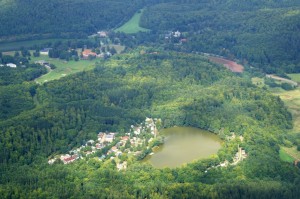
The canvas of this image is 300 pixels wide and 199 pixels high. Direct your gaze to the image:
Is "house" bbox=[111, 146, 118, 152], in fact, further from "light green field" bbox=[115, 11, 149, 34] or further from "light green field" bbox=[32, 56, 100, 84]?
"light green field" bbox=[115, 11, 149, 34]

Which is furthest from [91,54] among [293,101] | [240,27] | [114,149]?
[114,149]

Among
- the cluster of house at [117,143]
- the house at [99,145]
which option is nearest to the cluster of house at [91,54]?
the cluster of house at [117,143]

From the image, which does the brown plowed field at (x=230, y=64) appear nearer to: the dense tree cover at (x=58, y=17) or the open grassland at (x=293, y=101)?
the open grassland at (x=293, y=101)

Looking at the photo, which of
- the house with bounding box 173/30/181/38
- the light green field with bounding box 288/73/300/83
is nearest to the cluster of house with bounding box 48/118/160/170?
the light green field with bounding box 288/73/300/83

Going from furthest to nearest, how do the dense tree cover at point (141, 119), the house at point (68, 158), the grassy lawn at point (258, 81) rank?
the grassy lawn at point (258, 81) → the house at point (68, 158) → the dense tree cover at point (141, 119)

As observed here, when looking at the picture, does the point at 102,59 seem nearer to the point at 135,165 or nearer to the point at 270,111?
the point at 270,111

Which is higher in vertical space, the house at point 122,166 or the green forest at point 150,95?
the green forest at point 150,95

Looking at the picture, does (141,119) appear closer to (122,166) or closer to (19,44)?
(122,166)
